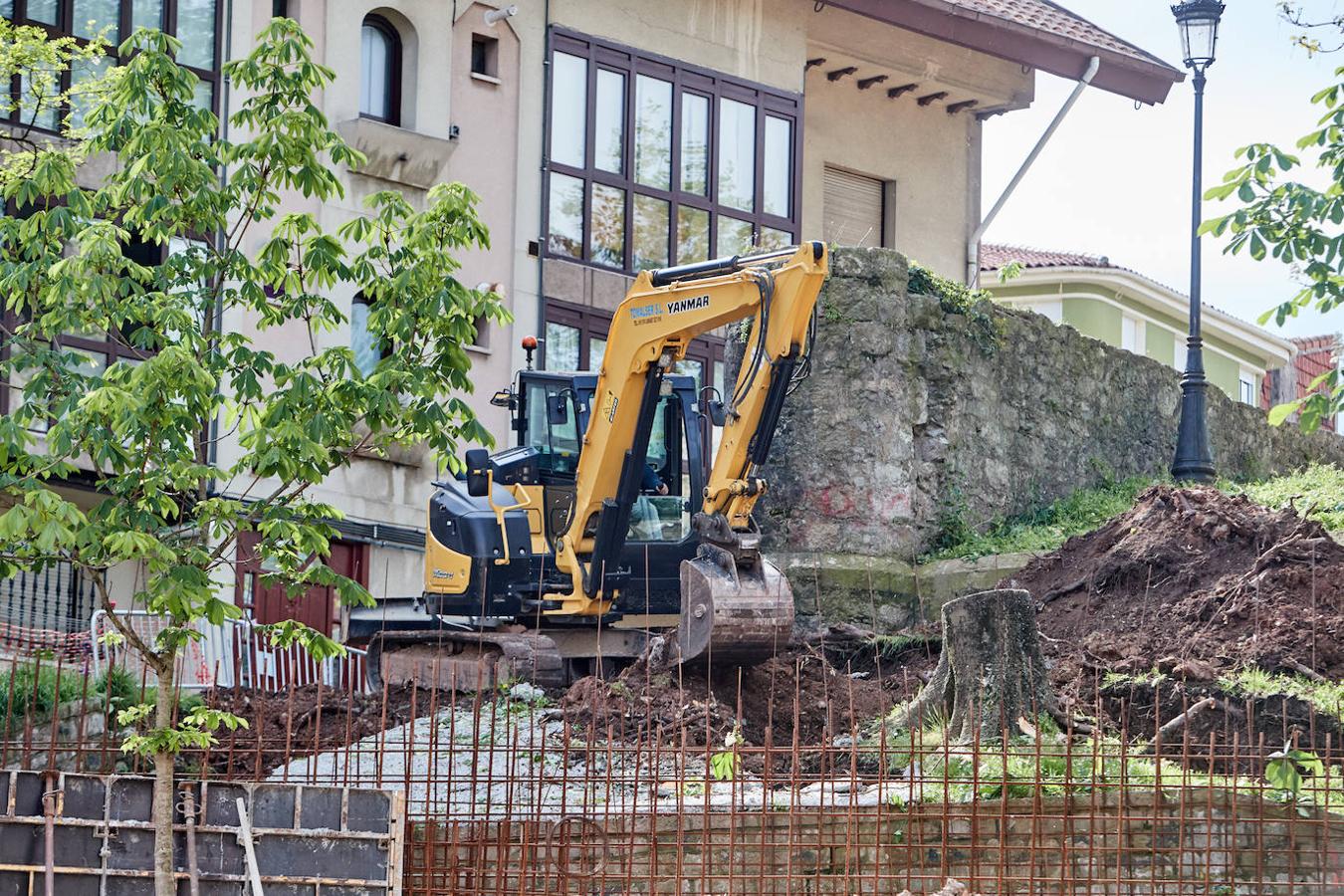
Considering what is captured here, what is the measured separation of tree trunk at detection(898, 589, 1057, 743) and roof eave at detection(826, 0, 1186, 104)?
14554mm

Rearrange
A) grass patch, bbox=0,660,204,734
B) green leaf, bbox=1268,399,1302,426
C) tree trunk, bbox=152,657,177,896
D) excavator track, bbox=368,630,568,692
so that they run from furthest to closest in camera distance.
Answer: excavator track, bbox=368,630,568,692 < grass patch, bbox=0,660,204,734 < tree trunk, bbox=152,657,177,896 < green leaf, bbox=1268,399,1302,426

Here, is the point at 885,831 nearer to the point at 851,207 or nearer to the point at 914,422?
the point at 914,422

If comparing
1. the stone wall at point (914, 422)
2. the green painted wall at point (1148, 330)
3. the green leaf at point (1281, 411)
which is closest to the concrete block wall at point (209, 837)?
the green leaf at point (1281, 411)

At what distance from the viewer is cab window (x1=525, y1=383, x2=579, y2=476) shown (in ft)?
57.9

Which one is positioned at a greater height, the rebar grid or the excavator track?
the excavator track

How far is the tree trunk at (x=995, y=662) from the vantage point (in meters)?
12.5

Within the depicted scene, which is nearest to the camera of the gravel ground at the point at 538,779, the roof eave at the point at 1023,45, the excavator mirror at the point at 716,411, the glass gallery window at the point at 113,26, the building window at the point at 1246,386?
the gravel ground at the point at 538,779

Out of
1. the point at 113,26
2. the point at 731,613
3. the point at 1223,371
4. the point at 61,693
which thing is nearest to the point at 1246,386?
the point at 1223,371

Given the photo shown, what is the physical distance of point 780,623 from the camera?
14820 millimetres

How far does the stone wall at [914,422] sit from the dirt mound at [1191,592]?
7.05 feet

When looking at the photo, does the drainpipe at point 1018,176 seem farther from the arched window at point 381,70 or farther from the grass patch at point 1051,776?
the grass patch at point 1051,776

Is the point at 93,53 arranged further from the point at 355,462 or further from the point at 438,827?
the point at 438,827

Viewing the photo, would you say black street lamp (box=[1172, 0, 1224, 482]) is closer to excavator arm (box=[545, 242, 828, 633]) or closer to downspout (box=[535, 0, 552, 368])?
excavator arm (box=[545, 242, 828, 633])

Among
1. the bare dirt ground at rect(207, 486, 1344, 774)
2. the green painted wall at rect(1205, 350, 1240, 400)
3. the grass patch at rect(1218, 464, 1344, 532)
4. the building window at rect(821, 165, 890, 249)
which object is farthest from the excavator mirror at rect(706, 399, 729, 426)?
the green painted wall at rect(1205, 350, 1240, 400)
